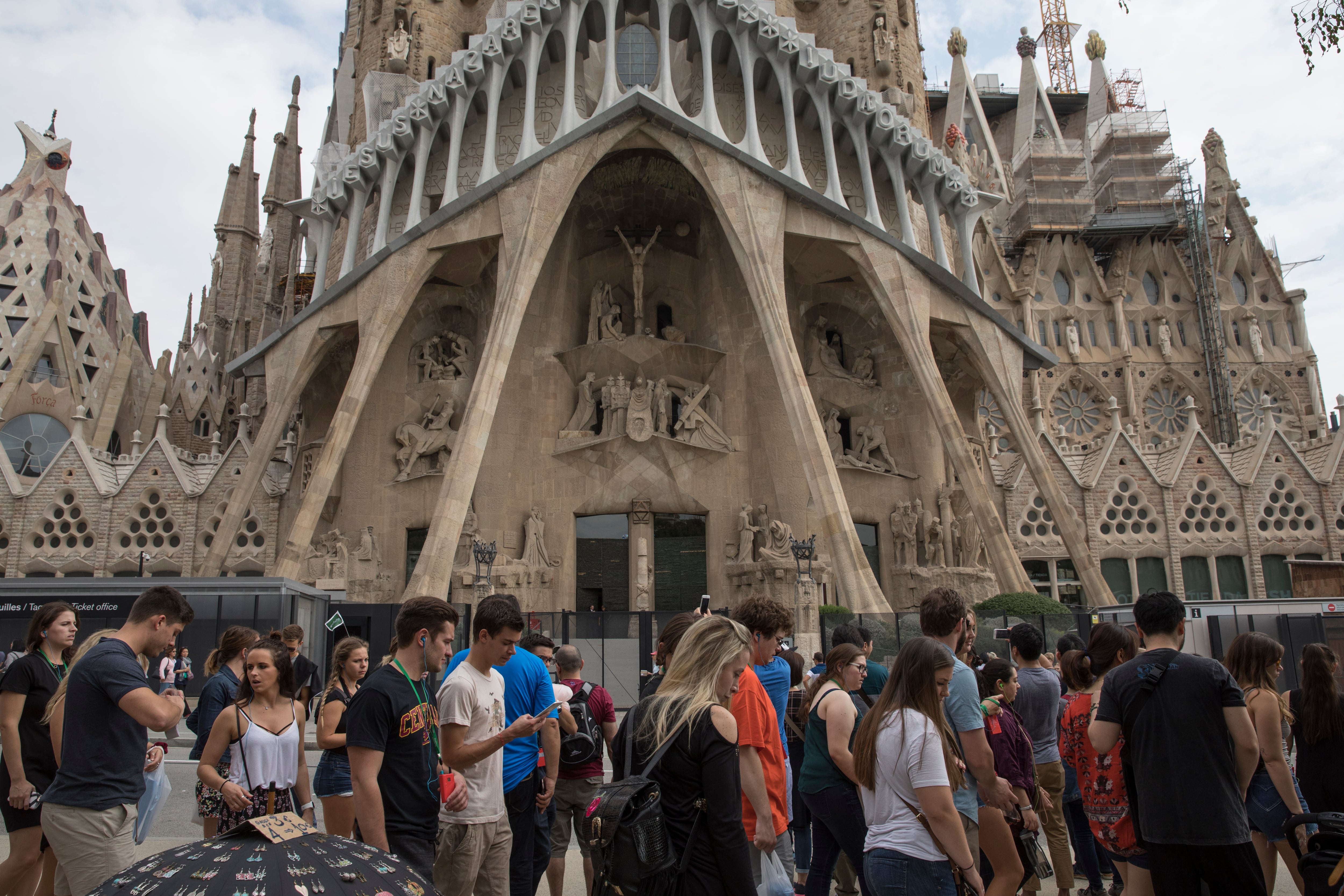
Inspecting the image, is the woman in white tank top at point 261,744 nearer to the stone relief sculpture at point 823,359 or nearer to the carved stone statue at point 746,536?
the carved stone statue at point 746,536

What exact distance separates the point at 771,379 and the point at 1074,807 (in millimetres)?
17436

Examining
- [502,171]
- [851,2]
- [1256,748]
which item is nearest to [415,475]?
[502,171]

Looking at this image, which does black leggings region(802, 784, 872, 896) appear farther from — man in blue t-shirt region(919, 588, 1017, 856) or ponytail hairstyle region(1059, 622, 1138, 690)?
ponytail hairstyle region(1059, 622, 1138, 690)

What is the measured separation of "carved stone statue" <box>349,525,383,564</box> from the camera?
2080 centimetres

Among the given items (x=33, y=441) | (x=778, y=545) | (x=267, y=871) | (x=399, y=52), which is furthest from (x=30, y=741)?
(x=33, y=441)

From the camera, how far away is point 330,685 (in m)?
4.75

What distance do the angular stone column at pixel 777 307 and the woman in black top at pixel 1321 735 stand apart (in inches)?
540

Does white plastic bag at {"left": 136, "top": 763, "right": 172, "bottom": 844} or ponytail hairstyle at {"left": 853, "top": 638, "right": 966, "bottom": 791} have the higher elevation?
ponytail hairstyle at {"left": 853, "top": 638, "right": 966, "bottom": 791}

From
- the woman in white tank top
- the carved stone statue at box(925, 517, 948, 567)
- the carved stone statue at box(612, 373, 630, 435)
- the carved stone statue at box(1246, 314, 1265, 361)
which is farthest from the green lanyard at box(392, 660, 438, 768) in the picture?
the carved stone statue at box(1246, 314, 1265, 361)

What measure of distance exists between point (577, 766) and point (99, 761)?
2.11 m

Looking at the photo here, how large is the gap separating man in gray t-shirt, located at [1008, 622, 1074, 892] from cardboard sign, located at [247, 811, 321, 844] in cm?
405

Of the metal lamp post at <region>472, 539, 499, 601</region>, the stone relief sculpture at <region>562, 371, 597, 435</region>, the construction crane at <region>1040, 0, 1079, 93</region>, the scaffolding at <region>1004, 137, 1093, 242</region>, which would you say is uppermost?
the construction crane at <region>1040, 0, 1079, 93</region>

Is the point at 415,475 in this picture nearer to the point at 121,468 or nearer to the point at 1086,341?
the point at 121,468

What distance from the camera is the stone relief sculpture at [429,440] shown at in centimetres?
2188
